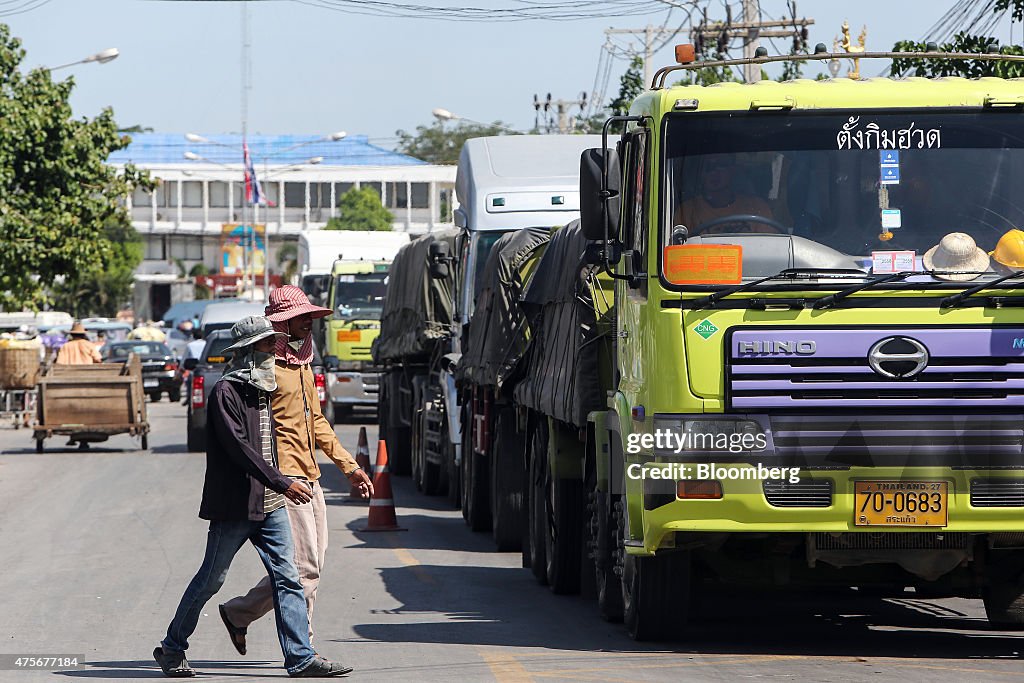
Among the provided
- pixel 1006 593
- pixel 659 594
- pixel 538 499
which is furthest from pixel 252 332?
pixel 1006 593

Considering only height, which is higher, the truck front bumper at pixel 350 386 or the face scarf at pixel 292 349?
the face scarf at pixel 292 349

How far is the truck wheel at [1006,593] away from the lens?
9414 millimetres

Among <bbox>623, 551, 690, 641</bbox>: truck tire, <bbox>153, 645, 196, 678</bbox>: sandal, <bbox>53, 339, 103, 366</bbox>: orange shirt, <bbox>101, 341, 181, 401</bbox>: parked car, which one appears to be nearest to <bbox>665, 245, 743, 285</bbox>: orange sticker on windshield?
<bbox>623, 551, 690, 641</bbox>: truck tire

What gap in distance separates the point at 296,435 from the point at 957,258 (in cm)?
344

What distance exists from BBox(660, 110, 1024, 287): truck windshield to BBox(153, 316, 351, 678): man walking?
2156mm

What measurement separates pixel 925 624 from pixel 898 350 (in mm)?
2694

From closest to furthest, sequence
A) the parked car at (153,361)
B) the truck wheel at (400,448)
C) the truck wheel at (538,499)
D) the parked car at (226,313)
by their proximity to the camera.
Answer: the truck wheel at (538,499) < the truck wheel at (400,448) < the parked car at (153,361) < the parked car at (226,313)

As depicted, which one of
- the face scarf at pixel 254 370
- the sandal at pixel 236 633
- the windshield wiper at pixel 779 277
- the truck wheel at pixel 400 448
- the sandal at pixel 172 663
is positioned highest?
the windshield wiper at pixel 779 277

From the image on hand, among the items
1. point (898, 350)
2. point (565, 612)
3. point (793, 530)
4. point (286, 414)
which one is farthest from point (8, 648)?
point (898, 350)

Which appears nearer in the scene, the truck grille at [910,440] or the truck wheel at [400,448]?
the truck grille at [910,440]

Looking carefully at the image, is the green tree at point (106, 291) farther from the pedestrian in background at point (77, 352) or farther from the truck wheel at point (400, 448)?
the truck wheel at point (400, 448)

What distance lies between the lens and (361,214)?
9806 centimetres

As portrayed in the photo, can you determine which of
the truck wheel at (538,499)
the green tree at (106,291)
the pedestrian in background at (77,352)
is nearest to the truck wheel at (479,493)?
the truck wheel at (538,499)

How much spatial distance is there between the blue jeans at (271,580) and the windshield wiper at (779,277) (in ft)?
7.60
